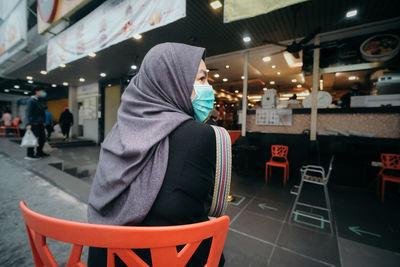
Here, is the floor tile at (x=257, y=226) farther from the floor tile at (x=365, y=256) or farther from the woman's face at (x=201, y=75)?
the woman's face at (x=201, y=75)

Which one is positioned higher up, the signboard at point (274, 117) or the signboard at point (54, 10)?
the signboard at point (54, 10)

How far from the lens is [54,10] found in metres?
4.37

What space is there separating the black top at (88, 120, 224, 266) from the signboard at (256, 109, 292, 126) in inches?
176

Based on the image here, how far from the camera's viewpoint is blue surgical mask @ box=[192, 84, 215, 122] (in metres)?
1.05

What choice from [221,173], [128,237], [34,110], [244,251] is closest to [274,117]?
[244,251]

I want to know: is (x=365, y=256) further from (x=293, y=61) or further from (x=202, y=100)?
(x=293, y=61)

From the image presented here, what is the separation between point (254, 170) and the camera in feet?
16.3

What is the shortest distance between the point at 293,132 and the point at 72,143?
31.7 ft

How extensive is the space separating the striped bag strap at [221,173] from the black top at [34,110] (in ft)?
18.1

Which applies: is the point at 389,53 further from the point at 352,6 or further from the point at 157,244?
the point at 157,244

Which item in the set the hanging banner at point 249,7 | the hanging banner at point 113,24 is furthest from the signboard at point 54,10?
the hanging banner at point 249,7

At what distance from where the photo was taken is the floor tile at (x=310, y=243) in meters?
1.71

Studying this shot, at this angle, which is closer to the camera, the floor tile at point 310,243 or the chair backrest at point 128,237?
the chair backrest at point 128,237

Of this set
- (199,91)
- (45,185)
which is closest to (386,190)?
(199,91)
